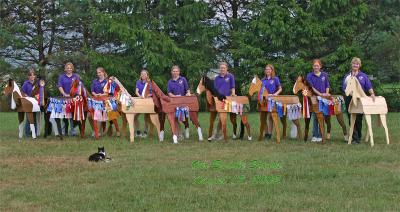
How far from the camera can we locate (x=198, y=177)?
8109 mm

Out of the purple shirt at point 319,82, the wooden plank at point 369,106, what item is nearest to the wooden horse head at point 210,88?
the purple shirt at point 319,82

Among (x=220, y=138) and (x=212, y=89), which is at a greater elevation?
(x=212, y=89)

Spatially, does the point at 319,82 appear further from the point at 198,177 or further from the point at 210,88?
the point at 198,177

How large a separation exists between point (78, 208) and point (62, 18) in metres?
24.8

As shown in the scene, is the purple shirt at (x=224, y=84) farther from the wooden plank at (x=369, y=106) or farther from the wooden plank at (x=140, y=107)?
the wooden plank at (x=369, y=106)

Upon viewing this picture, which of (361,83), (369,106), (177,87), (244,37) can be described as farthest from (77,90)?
(244,37)

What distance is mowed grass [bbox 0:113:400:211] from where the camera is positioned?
6617mm

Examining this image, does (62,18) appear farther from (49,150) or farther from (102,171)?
(102,171)

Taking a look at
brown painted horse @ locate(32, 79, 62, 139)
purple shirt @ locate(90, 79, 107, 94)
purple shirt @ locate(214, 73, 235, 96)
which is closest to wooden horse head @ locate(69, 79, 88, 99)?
purple shirt @ locate(90, 79, 107, 94)

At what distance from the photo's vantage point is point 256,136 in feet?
45.3

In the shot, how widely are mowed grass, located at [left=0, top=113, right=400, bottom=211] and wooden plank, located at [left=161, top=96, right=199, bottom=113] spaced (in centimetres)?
81

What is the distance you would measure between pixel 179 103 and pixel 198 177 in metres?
4.62

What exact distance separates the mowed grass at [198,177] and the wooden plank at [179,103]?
0.81 meters

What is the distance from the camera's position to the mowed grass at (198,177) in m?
6.62
